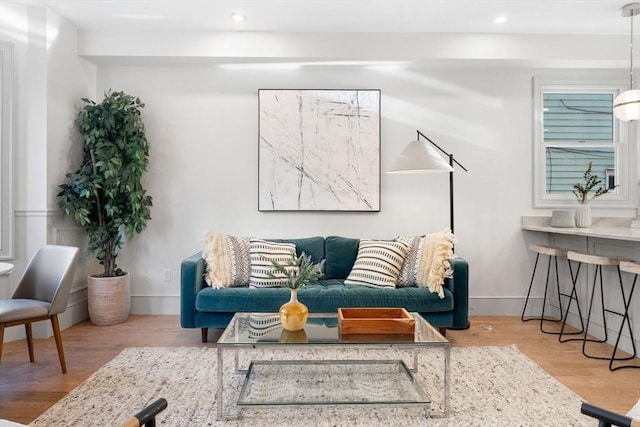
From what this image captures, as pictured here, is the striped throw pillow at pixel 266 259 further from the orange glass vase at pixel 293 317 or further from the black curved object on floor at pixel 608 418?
the black curved object on floor at pixel 608 418

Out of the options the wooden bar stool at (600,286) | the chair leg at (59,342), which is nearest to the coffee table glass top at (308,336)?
the chair leg at (59,342)

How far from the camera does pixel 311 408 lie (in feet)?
7.26

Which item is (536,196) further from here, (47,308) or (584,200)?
(47,308)

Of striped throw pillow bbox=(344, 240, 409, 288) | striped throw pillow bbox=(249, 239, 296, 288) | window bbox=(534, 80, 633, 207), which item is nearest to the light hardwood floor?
striped throw pillow bbox=(249, 239, 296, 288)

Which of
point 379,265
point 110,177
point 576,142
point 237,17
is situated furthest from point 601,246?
point 110,177

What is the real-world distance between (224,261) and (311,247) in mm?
810

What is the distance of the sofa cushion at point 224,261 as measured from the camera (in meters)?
3.33

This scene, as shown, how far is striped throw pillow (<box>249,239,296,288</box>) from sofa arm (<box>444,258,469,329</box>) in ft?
4.34

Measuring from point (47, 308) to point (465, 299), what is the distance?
2923 mm

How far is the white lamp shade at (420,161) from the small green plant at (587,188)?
168cm

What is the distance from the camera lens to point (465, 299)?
3.25 m

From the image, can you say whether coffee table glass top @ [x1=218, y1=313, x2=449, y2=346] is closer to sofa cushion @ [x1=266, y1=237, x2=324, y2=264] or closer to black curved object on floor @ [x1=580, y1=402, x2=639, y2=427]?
black curved object on floor @ [x1=580, y1=402, x2=639, y2=427]

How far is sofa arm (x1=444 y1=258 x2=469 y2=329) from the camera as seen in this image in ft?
10.6

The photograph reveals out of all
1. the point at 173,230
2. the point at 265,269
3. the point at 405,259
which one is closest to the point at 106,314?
the point at 173,230
